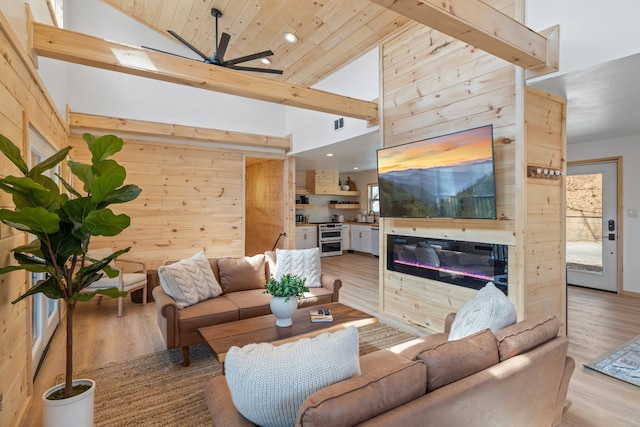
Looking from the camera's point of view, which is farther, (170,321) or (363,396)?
(170,321)

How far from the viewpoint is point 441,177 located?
3152 mm

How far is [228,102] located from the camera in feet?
19.0

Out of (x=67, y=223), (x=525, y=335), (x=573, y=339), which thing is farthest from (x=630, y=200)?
(x=67, y=223)

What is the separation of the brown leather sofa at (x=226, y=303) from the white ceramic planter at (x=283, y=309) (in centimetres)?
62

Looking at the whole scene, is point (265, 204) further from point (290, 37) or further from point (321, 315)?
point (321, 315)

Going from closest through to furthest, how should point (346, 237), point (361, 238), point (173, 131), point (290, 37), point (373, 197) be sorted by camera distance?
1. point (290, 37)
2. point (173, 131)
3. point (361, 238)
4. point (346, 237)
5. point (373, 197)

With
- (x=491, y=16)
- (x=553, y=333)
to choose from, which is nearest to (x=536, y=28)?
(x=491, y=16)

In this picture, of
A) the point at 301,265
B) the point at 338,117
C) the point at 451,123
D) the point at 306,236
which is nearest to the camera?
the point at 451,123

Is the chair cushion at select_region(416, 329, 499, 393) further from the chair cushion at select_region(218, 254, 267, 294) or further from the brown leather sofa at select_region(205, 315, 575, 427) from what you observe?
the chair cushion at select_region(218, 254, 267, 294)

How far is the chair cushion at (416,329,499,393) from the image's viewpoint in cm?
131

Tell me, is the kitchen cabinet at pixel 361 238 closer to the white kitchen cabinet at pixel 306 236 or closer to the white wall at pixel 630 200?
the white kitchen cabinet at pixel 306 236

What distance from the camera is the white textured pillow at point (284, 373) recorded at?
1116mm

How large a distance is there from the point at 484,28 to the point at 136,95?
4.91m

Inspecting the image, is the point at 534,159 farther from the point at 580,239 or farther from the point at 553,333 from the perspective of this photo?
the point at 580,239
